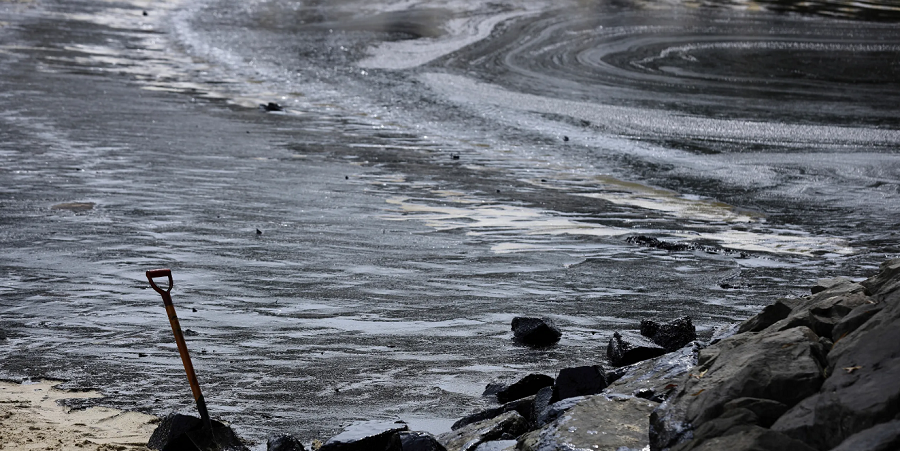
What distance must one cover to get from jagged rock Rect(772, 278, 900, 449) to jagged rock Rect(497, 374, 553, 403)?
176 cm

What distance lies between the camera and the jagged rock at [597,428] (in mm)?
4234

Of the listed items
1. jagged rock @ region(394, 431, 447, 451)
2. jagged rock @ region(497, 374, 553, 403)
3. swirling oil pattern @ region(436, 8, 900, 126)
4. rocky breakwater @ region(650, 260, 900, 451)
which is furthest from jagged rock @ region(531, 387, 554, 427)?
swirling oil pattern @ region(436, 8, 900, 126)

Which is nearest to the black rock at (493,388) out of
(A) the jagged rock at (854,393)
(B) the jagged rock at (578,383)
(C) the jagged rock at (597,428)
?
(B) the jagged rock at (578,383)

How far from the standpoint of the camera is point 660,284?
24.9ft

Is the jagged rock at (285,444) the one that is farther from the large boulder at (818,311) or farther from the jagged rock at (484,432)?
the large boulder at (818,311)

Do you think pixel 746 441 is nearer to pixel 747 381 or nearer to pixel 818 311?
pixel 747 381

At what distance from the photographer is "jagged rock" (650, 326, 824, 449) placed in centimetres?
398

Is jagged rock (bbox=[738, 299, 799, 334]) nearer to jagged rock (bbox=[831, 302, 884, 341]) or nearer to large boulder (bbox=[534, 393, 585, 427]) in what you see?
jagged rock (bbox=[831, 302, 884, 341])

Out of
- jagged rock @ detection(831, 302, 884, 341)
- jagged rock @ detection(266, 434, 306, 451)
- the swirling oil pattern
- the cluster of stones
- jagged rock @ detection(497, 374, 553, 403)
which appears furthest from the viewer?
the swirling oil pattern

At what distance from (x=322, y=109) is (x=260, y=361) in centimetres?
933

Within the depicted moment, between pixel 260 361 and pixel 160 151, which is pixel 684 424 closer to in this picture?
pixel 260 361

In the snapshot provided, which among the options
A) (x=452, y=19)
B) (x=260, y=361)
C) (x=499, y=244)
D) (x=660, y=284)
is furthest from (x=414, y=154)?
(x=452, y=19)

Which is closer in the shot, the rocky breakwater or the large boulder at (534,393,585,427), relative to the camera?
the rocky breakwater

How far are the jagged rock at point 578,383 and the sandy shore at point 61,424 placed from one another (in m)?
1.99
